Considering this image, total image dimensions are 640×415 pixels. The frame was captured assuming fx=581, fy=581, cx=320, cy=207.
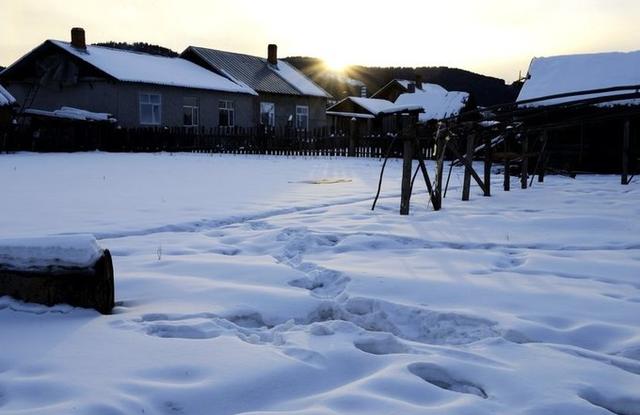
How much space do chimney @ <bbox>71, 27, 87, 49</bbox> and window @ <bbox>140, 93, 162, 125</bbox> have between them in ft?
12.4

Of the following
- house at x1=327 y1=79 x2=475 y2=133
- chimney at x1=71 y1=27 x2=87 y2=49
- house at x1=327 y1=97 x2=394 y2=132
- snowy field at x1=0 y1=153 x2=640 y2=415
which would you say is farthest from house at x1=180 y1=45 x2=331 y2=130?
snowy field at x1=0 y1=153 x2=640 y2=415

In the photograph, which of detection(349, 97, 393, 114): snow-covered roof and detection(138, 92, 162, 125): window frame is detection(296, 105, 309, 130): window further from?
detection(138, 92, 162, 125): window frame

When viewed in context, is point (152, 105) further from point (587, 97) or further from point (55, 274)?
point (55, 274)

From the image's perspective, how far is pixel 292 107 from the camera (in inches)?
1443

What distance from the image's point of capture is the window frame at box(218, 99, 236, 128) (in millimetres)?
32500

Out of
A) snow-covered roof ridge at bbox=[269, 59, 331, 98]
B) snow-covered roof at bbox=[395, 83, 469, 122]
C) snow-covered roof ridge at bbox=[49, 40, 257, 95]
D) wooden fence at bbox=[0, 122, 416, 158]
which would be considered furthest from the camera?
snow-covered roof ridge at bbox=[269, 59, 331, 98]

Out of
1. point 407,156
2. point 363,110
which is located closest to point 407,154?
point 407,156

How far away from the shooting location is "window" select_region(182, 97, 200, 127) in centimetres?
3106

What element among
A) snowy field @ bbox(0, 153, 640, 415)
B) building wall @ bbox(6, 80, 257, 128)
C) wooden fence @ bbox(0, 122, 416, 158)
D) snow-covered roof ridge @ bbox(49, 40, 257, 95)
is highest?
snow-covered roof ridge @ bbox(49, 40, 257, 95)

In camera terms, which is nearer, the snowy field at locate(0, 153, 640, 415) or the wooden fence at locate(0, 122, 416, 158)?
the snowy field at locate(0, 153, 640, 415)

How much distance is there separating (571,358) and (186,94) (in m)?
30.1

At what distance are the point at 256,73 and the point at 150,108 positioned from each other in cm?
859

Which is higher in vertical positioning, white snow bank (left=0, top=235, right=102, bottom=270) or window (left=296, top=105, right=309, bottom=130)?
window (left=296, top=105, right=309, bottom=130)

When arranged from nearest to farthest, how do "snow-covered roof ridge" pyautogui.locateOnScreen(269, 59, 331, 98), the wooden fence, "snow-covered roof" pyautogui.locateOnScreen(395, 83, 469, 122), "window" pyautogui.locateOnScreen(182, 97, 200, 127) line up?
1. the wooden fence
2. "snow-covered roof" pyautogui.locateOnScreen(395, 83, 469, 122)
3. "window" pyautogui.locateOnScreen(182, 97, 200, 127)
4. "snow-covered roof ridge" pyautogui.locateOnScreen(269, 59, 331, 98)
